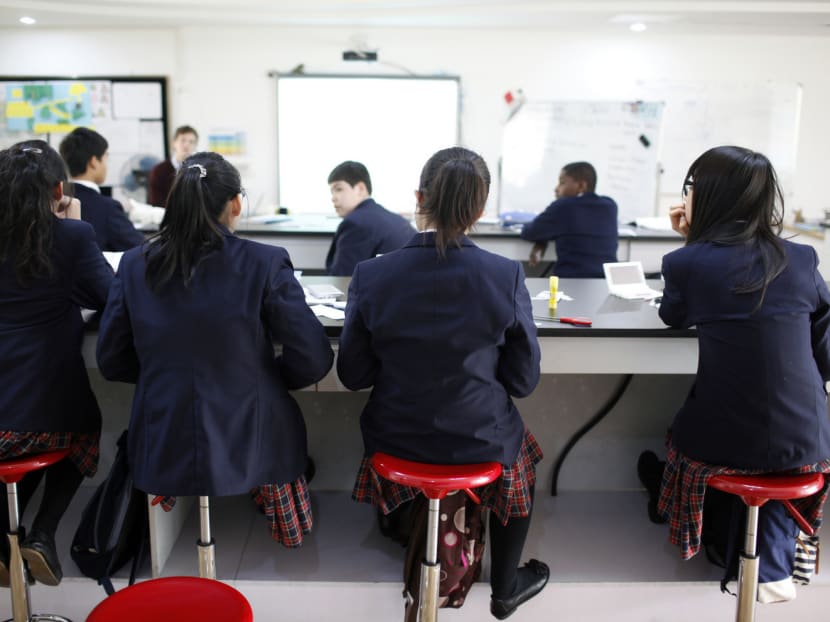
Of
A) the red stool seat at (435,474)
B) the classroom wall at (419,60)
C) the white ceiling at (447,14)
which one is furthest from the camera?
the classroom wall at (419,60)

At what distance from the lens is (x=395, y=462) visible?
4.89 ft

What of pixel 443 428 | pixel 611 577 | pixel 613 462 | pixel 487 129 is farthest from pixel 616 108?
pixel 443 428

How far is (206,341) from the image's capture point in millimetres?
1447

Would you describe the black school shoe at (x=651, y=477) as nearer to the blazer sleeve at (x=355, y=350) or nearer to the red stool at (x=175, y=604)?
the blazer sleeve at (x=355, y=350)

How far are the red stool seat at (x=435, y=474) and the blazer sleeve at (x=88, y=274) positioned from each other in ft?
2.51

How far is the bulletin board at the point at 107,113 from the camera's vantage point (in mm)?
5352

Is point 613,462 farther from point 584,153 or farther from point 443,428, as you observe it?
point 584,153

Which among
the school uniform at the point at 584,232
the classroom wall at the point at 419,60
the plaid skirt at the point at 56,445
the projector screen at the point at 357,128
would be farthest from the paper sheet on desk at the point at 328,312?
the classroom wall at the point at 419,60

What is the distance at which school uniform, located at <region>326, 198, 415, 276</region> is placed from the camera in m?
3.09

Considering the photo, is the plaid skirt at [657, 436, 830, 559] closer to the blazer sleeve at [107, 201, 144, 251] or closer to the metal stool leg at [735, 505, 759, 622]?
the metal stool leg at [735, 505, 759, 622]

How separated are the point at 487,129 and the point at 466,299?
4218 millimetres

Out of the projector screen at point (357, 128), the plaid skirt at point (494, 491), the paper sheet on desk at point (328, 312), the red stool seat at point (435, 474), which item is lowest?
the plaid skirt at point (494, 491)

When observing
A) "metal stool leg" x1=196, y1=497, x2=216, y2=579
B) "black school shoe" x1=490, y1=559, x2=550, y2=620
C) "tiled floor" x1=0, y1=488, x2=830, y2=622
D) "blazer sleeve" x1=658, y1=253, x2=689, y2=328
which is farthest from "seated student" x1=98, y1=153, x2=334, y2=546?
"blazer sleeve" x1=658, y1=253, x2=689, y2=328

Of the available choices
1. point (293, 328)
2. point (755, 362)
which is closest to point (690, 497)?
point (755, 362)
